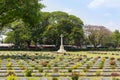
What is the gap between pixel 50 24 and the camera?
318 feet

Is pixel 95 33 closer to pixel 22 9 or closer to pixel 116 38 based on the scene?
pixel 116 38

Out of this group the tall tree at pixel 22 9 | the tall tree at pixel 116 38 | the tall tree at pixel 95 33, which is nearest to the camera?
the tall tree at pixel 22 9

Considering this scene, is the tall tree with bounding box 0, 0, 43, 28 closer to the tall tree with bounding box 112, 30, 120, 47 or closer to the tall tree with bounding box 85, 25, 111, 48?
the tall tree with bounding box 85, 25, 111, 48

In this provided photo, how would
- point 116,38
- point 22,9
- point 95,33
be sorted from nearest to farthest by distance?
point 22,9 < point 95,33 < point 116,38

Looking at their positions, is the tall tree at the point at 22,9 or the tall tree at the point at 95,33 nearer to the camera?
the tall tree at the point at 22,9

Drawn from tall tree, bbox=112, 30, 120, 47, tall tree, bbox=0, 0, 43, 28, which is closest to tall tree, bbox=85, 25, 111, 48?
tall tree, bbox=112, 30, 120, 47

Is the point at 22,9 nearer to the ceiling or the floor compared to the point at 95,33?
nearer to the ceiling

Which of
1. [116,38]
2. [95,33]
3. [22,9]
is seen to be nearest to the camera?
[22,9]

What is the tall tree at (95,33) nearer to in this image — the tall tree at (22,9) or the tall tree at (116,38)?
the tall tree at (116,38)

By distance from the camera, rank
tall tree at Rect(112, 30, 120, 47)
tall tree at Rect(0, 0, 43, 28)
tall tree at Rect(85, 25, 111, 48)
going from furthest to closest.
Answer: tall tree at Rect(112, 30, 120, 47) → tall tree at Rect(85, 25, 111, 48) → tall tree at Rect(0, 0, 43, 28)

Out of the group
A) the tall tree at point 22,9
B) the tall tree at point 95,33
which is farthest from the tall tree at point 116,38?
the tall tree at point 22,9

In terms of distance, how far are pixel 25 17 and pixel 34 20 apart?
1.22 m

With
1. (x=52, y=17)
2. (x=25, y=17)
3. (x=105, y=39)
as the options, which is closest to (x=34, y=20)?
(x=25, y=17)

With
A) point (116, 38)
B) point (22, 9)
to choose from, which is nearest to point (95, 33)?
point (116, 38)
